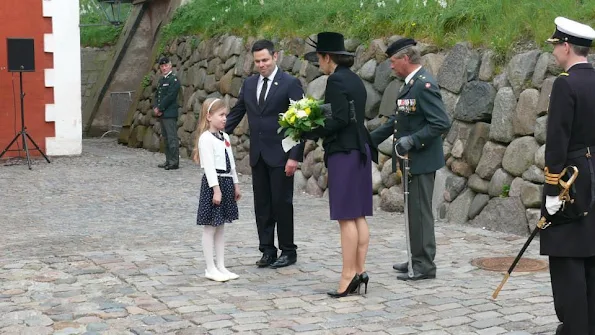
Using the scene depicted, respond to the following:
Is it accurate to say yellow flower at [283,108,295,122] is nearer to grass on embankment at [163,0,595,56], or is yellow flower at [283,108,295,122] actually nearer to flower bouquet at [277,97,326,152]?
flower bouquet at [277,97,326,152]

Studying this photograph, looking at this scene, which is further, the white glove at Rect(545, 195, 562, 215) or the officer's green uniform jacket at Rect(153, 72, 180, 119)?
the officer's green uniform jacket at Rect(153, 72, 180, 119)

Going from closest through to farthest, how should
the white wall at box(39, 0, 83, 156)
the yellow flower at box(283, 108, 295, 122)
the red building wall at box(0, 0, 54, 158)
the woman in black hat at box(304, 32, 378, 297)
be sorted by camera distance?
the woman in black hat at box(304, 32, 378, 297), the yellow flower at box(283, 108, 295, 122), the red building wall at box(0, 0, 54, 158), the white wall at box(39, 0, 83, 156)

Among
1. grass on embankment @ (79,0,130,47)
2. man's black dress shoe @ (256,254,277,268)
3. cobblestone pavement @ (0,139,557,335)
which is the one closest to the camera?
cobblestone pavement @ (0,139,557,335)

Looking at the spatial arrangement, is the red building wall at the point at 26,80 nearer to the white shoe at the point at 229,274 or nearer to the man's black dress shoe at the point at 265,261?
the man's black dress shoe at the point at 265,261

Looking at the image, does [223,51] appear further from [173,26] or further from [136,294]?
[136,294]

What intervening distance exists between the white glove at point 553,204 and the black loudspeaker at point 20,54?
12951 millimetres

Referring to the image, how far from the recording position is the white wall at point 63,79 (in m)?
18.1

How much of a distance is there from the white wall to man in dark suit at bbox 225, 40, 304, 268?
10.9 m

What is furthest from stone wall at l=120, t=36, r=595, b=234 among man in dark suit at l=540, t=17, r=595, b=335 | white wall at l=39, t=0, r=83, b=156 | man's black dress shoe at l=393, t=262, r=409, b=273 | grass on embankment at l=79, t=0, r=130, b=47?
grass on embankment at l=79, t=0, r=130, b=47

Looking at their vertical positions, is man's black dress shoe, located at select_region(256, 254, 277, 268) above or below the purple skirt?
below

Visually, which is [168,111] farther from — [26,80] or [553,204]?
[553,204]

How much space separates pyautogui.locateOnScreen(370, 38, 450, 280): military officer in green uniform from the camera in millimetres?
7004

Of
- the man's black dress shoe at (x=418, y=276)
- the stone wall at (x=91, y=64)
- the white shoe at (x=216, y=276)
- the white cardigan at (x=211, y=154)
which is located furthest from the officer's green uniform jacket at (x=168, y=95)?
the man's black dress shoe at (x=418, y=276)

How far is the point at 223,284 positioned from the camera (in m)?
7.12
